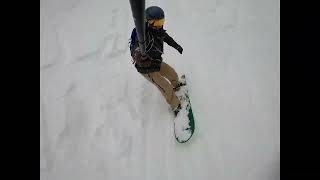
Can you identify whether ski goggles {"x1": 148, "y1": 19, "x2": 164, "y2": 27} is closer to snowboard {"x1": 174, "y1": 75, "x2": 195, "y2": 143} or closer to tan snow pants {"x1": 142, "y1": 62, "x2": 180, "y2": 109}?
tan snow pants {"x1": 142, "y1": 62, "x2": 180, "y2": 109}

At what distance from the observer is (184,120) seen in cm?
216

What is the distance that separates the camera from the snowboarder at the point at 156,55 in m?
1.80

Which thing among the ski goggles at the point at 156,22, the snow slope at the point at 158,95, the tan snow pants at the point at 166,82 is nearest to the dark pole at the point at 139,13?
the ski goggles at the point at 156,22

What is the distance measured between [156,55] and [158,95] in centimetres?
48

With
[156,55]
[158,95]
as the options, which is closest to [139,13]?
[156,55]

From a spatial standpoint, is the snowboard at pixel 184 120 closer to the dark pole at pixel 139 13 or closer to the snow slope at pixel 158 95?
the snow slope at pixel 158 95

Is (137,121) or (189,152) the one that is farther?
(137,121)

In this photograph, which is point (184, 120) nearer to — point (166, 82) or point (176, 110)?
point (176, 110)
